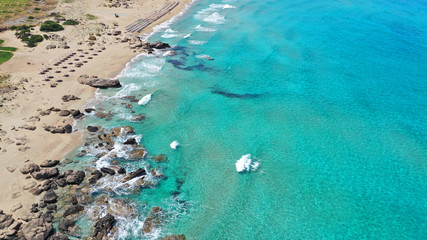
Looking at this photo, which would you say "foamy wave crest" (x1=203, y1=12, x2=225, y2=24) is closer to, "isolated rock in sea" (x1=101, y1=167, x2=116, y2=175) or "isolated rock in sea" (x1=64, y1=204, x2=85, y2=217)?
"isolated rock in sea" (x1=101, y1=167, x2=116, y2=175)

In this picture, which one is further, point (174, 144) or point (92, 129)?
point (92, 129)

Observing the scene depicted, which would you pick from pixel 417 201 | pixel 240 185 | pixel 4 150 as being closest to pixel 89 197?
pixel 4 150

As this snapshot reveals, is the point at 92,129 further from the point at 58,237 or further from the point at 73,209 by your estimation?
the point at 58,237

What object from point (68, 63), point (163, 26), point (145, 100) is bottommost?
point (145, 100)

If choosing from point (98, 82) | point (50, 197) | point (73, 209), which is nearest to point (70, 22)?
point (98, 82)

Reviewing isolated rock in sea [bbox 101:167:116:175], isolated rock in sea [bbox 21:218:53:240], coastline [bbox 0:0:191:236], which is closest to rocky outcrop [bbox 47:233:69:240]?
isolated rock in sea [bbox 21:218:53:240]

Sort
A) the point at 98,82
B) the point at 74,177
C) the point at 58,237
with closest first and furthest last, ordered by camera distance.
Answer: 1. the point at 58,237
2. the point at 74,177
3. the point at 98,82
